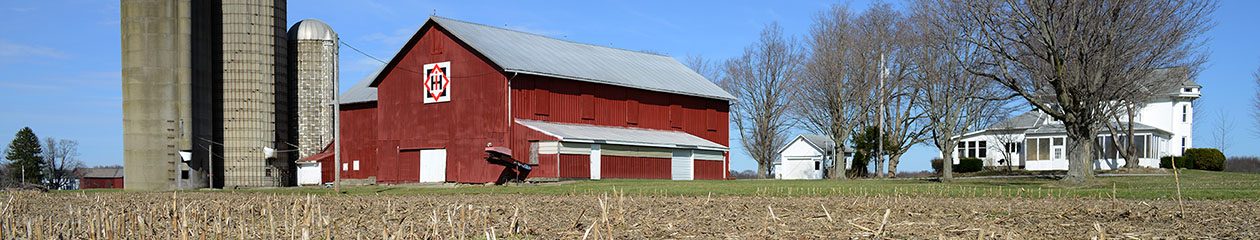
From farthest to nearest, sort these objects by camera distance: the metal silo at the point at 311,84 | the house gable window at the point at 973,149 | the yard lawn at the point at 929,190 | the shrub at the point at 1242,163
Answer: the shrub at the point at 1242,163
the house gable window at the point at 973,149
the metal silo at the point at 311,84
the yard lawn at the point at 929,190

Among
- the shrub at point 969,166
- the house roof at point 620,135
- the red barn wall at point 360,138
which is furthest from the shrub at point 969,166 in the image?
the red barn wall at point 360,138

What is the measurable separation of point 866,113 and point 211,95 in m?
28.1

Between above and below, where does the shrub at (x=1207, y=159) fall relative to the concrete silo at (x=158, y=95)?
below

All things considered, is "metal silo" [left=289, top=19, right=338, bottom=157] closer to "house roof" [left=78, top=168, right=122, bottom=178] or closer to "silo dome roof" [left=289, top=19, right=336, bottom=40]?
"silo dome roof" [left=289, top=19, right=336, bottom=40]

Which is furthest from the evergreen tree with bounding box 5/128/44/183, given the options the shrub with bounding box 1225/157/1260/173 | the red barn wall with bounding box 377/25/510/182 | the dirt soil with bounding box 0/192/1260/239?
the shrub with bounding box 1225/157/1260/173

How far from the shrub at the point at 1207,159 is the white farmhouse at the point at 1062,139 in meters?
1.91

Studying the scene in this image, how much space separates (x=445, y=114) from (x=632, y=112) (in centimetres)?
826

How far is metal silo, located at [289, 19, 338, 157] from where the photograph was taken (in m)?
54.6

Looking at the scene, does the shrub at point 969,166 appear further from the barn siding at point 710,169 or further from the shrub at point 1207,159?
the barn siding at point 710,169

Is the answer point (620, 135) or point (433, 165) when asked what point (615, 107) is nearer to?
point (620, 135)

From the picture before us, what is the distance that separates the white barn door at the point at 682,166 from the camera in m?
47.2

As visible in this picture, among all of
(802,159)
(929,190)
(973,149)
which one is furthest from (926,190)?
(802,159)

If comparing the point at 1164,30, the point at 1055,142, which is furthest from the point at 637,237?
the point at 1055,142

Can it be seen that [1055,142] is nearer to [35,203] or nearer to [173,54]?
[173,54]
